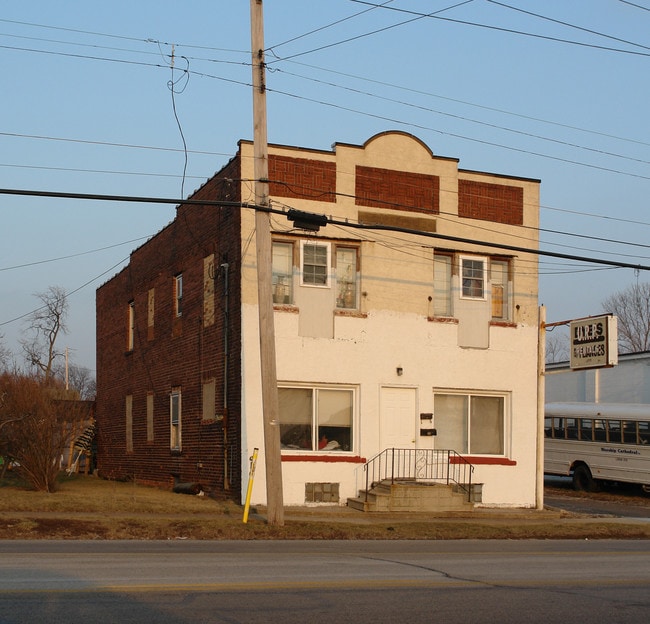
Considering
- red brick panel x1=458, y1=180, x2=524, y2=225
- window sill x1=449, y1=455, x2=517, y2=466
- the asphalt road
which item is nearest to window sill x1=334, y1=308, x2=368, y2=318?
red brick panel x1=458, y1=180, x2=524, y2=225

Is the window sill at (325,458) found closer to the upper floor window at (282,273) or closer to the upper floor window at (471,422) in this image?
the upper floor window at (471,422)

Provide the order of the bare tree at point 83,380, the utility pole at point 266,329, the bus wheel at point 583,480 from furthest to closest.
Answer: the bare tree at point 83,380, the bus wheel at point 583,480, the utility pole at point 266,329

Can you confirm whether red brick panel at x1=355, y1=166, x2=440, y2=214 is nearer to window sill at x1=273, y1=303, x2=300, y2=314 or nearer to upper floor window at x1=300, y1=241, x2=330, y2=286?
upper floor window at x1=300, y1=241, x2=330, y2=286

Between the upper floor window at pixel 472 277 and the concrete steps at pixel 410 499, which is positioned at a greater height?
the upper floor window at pixel 472 277

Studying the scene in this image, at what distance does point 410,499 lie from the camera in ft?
70.9

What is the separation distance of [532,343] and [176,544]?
505 inches

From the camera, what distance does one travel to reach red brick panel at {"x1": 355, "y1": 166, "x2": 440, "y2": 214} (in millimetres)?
23094

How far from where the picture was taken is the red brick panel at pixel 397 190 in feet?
75.8

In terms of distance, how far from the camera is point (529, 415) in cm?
2453

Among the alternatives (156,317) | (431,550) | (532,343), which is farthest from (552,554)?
(156,317)

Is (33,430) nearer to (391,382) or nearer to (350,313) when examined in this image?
(350,313)

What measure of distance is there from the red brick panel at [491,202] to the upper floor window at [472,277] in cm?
114

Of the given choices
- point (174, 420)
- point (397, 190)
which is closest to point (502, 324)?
point (397, 190)

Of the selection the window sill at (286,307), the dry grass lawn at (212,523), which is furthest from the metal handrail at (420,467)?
the window sill at (286,307)
